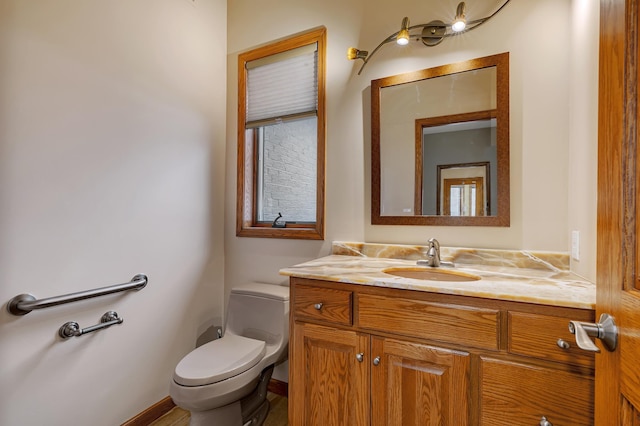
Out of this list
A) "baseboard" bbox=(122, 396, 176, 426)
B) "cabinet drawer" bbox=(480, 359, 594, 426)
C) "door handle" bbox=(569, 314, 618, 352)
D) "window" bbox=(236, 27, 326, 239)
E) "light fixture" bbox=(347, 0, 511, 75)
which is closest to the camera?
"door handle" bbox=(569, 314, 618, 352)

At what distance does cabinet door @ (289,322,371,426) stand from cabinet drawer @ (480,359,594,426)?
0.41m

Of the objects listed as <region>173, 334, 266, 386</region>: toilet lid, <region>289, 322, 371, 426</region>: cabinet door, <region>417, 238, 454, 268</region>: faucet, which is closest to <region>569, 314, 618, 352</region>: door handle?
<region>289, 322, 371, 426</region>: cabinet door

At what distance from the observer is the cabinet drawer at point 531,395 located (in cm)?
84

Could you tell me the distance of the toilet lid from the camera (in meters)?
1.30

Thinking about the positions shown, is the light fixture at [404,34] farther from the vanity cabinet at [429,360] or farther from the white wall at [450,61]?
the vanity cabinet at [429,360]

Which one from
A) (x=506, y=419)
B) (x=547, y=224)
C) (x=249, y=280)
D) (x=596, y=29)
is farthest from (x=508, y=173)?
(x=249, y=280)

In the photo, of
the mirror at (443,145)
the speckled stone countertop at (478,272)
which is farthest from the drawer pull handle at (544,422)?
the mirror at (443,145)

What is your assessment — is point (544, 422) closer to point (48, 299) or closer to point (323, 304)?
point (323, 304)

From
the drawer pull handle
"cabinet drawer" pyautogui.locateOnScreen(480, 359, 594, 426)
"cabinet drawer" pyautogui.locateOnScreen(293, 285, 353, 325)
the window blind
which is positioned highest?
the window blind

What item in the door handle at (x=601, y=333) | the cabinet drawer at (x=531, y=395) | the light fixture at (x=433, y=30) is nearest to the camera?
the door handle at (x=601, y=333)

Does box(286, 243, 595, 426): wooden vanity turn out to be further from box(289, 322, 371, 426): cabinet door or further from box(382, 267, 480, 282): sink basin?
box(382, 267, 480, 282): sink basin

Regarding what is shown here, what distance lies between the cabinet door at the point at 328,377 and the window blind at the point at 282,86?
4.51 ft

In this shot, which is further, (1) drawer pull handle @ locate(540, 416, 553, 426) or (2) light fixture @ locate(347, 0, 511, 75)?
(2) light fixture @ locate(347, 0, 511, 75)

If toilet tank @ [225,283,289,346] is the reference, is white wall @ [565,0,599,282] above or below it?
above
